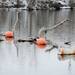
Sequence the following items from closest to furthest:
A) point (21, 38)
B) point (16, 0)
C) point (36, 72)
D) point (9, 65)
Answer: point (36, 72) < point (9, 65) < point (21, 38) < point (16, 0)

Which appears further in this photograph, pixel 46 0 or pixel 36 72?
pixel 46 0

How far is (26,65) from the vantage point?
20484 mm

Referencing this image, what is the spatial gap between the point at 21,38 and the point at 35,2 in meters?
48.6

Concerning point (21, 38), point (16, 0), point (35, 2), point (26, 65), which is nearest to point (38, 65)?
point (26, 65)

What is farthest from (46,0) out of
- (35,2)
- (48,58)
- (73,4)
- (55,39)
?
(48,58)

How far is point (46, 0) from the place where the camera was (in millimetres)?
78938

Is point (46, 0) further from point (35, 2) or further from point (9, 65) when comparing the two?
point (9, 65)

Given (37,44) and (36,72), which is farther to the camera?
(37,44)

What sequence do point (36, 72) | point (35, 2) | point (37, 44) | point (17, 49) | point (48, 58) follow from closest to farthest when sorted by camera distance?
point (36, 72)
point (48, 58)
point (17, 49)
point (37, 44)
point (35, 2)

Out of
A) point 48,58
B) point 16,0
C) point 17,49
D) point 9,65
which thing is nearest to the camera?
point 9,65

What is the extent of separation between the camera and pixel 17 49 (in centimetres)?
2511

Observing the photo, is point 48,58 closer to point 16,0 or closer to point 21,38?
point 21,38

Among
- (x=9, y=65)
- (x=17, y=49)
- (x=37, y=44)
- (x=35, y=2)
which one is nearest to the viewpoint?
(x=9, y=65)

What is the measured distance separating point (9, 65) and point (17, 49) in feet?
15.8
